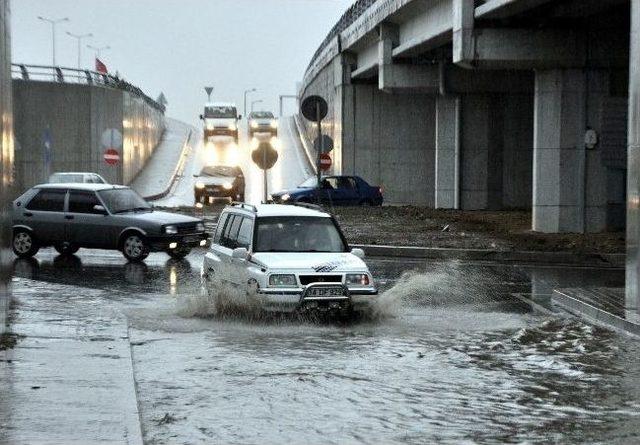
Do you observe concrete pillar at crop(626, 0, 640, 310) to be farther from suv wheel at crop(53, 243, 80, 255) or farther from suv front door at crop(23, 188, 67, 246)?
suv wheel at crop(53, 243, 80, 255)

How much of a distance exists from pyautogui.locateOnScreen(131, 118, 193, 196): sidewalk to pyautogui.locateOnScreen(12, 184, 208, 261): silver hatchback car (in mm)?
30157

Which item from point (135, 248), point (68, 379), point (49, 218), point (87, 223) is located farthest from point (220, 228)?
point (49, 218)

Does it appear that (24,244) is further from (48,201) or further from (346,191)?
(346,191)

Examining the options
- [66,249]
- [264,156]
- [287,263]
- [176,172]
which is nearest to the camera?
[287,263]

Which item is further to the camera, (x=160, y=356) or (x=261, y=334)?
(x=261, y=334)

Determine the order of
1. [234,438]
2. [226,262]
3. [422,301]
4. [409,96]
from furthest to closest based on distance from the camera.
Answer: [409,96] < [422,301] < [226,262] < [234,438]

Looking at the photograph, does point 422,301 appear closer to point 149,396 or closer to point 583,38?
point 149,396

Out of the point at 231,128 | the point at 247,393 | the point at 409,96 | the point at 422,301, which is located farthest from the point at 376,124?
the point at 247,393

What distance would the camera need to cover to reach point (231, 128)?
81.9 meters

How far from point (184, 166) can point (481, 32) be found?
4354 centimetres

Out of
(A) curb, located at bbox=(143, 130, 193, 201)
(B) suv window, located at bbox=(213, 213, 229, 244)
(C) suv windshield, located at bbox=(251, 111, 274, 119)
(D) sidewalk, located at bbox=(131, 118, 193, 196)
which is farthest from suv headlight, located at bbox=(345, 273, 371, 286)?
(C) suv windshield, located at bbox=(251, 111, 274, 119)

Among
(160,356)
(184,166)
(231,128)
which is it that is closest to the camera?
(160,356)

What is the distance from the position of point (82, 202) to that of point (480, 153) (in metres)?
24.1

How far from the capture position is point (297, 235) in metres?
16.5
